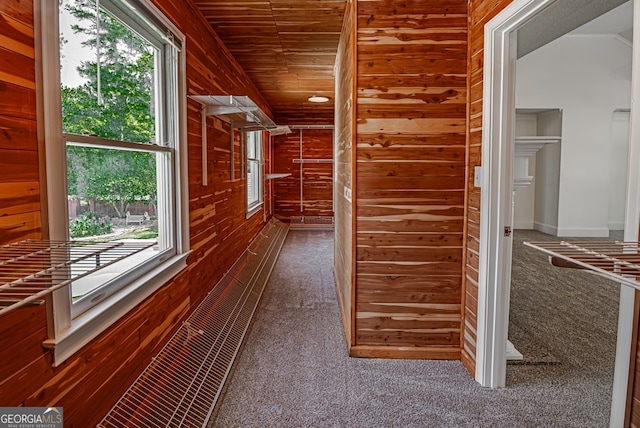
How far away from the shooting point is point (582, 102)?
272 inches

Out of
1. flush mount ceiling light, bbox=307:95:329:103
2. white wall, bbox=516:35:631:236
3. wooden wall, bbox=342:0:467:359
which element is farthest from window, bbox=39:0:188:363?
white wall, bbox=516:35:631:236

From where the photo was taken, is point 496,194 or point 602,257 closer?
point 602,257

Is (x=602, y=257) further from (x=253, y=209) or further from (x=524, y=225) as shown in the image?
(x=524, y=225)

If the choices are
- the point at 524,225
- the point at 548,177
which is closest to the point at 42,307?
the point at 548,177

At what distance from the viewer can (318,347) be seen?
277cm

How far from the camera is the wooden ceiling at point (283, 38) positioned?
2996mm

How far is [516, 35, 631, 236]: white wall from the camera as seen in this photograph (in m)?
6.85

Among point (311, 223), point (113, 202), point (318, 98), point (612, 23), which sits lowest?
point (311, 223)

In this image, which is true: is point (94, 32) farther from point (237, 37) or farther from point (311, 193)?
point (311, 193)

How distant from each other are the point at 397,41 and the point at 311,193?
20.6 feet

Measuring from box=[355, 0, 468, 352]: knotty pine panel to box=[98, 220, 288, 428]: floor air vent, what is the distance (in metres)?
0.88

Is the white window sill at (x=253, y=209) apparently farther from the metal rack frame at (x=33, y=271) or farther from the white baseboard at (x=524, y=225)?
the white baseboard at (x=524, y=225)

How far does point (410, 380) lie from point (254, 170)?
4732mm

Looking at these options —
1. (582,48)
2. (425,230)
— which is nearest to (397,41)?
(425,230)
